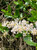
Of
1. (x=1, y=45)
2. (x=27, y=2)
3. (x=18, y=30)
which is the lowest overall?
(x=1, y=45)

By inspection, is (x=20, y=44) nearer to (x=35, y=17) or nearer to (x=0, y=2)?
(x=35, y=17)

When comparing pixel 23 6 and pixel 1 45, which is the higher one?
pixel 23 6

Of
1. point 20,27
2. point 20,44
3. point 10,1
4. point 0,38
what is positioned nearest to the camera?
point 20,27

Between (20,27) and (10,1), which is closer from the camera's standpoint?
(20,27)

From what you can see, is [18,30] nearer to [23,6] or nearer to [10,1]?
[23,6]

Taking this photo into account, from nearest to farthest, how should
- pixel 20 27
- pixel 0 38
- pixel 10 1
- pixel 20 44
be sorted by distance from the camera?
pixel 20 27 → pixel 20 44 → pixel 0 38 → pixel 10 1

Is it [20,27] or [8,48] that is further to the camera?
[8,48]

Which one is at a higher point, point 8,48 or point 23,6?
point 23,6

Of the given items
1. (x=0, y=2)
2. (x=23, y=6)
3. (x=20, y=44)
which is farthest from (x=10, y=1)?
(x=20, y=44)

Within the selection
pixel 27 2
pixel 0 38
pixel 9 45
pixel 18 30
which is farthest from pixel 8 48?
pixel 27 2
